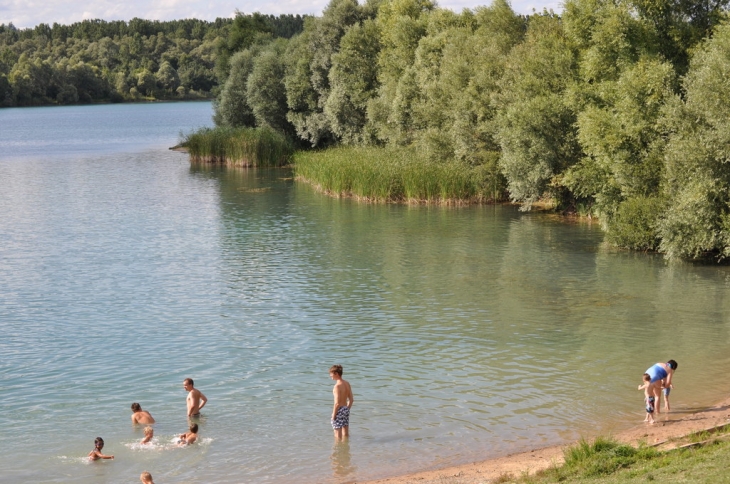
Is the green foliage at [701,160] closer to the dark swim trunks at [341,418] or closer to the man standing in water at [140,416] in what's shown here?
the dark swim trunks at [341,418]

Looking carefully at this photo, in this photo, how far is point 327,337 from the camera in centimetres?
2520

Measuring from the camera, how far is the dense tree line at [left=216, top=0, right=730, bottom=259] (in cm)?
3203

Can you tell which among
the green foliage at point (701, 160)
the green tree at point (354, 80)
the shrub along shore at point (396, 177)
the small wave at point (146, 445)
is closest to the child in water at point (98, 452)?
the small wave at point (146, 445)

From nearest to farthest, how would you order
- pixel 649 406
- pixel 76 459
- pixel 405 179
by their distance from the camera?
pixel 76 459, pixel 649 406, pixel 405 179

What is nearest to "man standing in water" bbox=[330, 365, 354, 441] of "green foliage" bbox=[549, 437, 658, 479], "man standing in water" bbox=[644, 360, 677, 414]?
"green foliage" bbox=[549, 437, 658, 479]

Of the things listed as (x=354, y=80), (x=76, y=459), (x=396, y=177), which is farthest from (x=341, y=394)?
(x=354, y=80)

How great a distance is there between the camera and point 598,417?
727 inches

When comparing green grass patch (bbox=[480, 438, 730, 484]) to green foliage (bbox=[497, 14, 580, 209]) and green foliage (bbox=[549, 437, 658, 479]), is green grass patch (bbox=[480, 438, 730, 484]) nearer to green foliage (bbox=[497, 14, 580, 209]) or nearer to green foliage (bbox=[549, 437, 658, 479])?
green foliage (bbox=[549, 437, 658, 479])

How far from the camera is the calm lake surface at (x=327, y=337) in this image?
17.5 metres

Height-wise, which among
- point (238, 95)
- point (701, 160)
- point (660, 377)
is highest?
point (238, 95)

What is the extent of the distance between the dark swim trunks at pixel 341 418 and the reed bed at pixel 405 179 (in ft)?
106

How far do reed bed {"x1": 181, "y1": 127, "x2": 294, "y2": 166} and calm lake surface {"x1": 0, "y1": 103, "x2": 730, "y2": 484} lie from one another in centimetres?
2409

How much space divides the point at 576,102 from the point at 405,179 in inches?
525

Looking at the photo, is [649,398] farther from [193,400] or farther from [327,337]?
[327,337]
